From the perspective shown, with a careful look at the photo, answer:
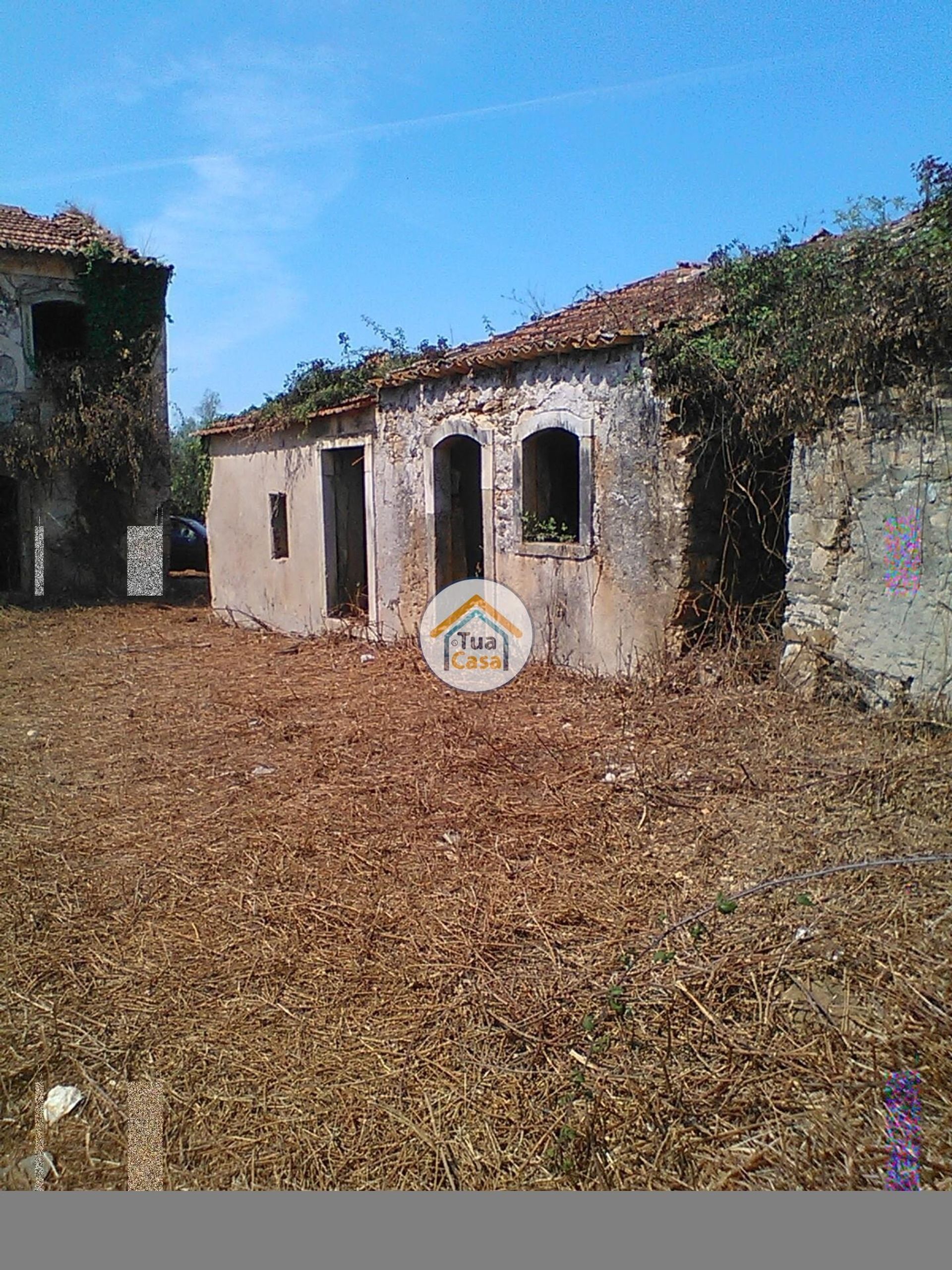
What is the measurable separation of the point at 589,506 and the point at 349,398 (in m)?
4.54

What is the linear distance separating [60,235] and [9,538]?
6.03 meters

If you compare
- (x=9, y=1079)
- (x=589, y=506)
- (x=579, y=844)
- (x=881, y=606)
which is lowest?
(x=9, y=1079)

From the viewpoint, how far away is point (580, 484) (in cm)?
854

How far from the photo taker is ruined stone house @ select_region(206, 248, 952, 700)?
584cm

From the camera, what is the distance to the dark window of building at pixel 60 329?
16969mm

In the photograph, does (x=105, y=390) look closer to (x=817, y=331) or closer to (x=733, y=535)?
(x=733, y=535)

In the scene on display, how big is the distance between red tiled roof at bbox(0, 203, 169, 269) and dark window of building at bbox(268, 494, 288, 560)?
7.55 m

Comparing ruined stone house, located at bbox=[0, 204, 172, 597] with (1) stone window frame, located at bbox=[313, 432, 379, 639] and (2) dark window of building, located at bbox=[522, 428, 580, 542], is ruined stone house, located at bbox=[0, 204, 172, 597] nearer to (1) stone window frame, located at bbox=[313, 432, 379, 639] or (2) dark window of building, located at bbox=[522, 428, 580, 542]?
(1) stone window frame, located at bbox=[313, 432, 379, 639]

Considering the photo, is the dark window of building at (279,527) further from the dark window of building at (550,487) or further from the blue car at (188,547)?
the blue car at (188,547)

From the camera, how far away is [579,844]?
4652mm

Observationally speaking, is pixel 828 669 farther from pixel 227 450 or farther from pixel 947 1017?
pixel 227 450

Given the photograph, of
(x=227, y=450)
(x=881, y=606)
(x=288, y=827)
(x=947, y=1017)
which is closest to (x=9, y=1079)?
(x=288, y=827)

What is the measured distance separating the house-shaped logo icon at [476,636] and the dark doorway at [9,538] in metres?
11.1

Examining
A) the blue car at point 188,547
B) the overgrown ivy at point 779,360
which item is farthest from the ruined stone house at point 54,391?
the overgrown ivy at point 779,360
